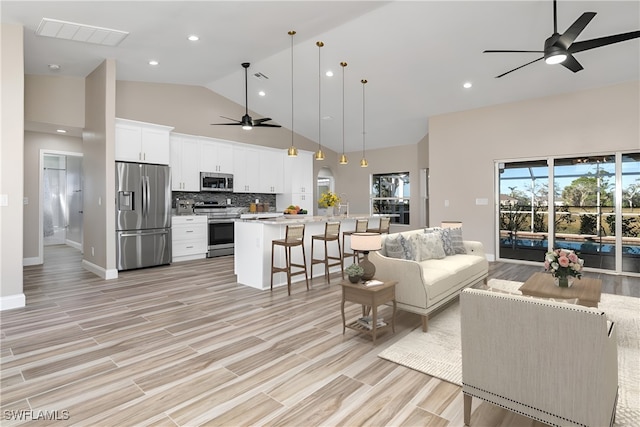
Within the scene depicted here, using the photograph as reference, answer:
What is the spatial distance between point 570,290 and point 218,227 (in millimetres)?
6366

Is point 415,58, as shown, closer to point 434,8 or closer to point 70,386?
point 434,8

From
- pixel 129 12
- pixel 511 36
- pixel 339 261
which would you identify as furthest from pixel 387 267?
pixel 129 12

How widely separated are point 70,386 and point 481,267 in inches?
176

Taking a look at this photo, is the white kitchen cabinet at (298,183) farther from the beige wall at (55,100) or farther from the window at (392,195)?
the beige wall at (55,100)

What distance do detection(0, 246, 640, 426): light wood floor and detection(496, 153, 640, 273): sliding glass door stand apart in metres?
4.41

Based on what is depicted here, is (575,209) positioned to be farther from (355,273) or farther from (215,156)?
(215,156)

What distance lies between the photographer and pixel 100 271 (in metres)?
5.73

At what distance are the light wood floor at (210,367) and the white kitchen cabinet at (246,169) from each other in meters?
4.17

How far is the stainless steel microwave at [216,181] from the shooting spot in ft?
24.9

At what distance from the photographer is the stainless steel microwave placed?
760cm

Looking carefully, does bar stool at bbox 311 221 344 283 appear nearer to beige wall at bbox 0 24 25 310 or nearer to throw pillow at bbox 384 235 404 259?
throw pillow at bbox 384 235 404 259

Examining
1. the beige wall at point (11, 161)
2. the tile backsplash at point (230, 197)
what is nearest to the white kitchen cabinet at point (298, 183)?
the tile backsplash at point (230, 197)

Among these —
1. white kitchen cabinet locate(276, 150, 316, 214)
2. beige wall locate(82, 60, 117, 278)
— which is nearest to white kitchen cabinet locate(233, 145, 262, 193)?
white kitchen cabinet locate(276, 150, 316, 214)

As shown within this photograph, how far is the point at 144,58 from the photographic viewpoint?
557 cm
